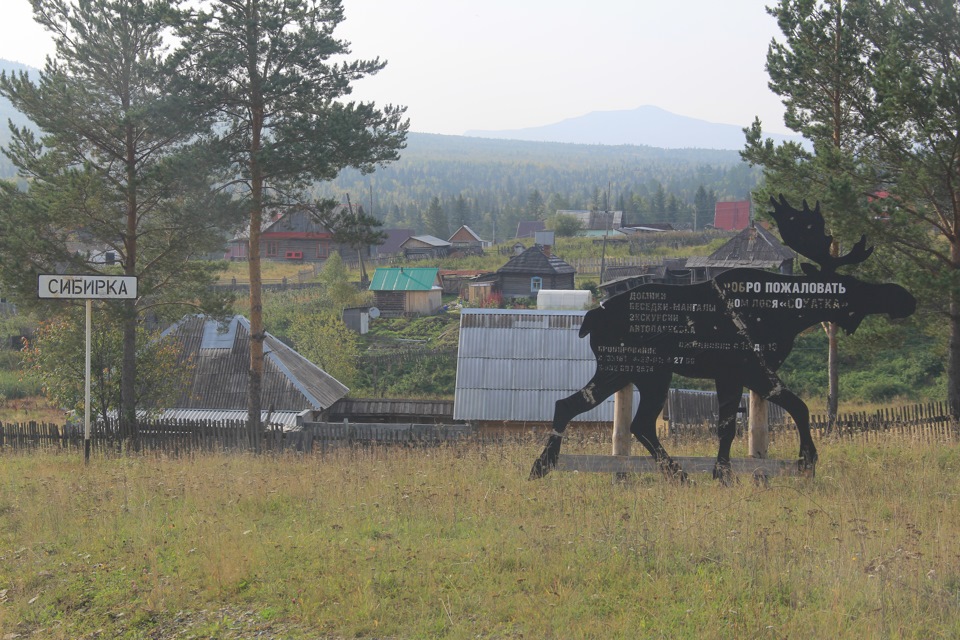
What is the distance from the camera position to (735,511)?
822 centimetres

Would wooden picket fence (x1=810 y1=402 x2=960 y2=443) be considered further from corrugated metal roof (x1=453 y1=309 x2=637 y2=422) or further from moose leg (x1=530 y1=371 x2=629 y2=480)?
corrugated metal roof (x1=453 y1=309 x2=637 y2=422)

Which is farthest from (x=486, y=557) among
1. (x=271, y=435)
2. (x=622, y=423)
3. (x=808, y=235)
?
(x=271, y=435)

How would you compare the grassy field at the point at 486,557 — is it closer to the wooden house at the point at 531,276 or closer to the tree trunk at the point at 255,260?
the tree trunk at the point at 255,260

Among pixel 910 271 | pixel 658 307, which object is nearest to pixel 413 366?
pixel 910 271

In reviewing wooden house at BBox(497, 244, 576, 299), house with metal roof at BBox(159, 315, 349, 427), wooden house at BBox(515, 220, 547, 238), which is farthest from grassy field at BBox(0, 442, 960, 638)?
wooden house at BBox(515, 220, 547, 238)

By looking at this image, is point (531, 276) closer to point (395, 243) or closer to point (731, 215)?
point (395, 243)

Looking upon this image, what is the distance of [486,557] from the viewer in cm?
695

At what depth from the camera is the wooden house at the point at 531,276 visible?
52.5 meters

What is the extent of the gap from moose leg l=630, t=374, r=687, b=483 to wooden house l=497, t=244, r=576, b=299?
4226 cm

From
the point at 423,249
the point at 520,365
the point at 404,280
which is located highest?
the point at 423,249

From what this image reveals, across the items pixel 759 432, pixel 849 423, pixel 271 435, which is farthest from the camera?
pixel 271 435

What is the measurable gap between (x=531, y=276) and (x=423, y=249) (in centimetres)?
2946

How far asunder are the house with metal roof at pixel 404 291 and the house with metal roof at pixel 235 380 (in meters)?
22.2

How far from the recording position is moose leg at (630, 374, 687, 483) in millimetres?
9891
